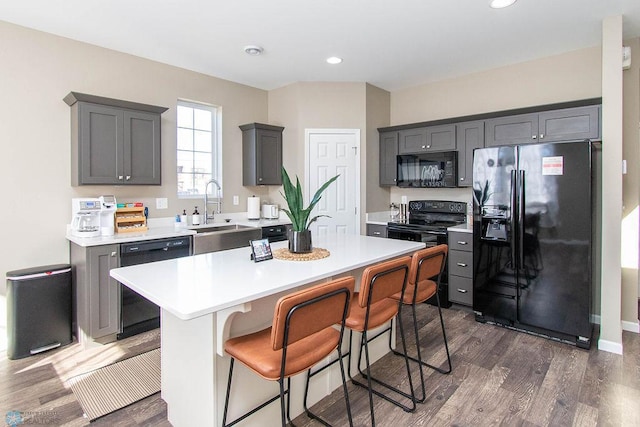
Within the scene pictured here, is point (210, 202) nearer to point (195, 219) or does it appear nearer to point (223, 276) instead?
point (195, 219)

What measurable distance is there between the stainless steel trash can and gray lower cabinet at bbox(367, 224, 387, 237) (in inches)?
129

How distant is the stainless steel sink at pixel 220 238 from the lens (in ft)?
11.7

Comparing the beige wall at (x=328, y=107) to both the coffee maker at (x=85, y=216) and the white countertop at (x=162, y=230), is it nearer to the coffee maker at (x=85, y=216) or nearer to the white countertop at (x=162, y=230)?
the white countertop at (x=162, y=230)

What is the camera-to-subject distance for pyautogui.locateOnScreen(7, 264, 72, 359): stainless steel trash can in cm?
278

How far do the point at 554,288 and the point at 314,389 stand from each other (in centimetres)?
230

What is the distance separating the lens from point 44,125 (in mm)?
3186

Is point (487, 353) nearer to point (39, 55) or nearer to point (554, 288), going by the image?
point (554, 288)

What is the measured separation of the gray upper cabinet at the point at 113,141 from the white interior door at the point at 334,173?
187 centimetres

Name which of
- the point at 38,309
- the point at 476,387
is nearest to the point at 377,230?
the point at 476,387

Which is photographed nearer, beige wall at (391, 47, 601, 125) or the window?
beige wall at (391, 47, 601, 125)

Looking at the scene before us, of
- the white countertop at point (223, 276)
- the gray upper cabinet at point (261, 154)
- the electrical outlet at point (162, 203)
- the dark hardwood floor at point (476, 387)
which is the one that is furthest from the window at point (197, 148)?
the white countertop at point (223, 276)

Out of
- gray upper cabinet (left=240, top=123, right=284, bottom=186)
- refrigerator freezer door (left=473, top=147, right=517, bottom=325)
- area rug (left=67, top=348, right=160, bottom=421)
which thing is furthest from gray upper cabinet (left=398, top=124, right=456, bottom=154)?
area rug (left=67, top=348, right=160, bottom=421)

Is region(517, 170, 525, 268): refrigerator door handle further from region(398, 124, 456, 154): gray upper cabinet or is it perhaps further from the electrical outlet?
the electrical outlet

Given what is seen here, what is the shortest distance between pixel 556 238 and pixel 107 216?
4.03 metres
